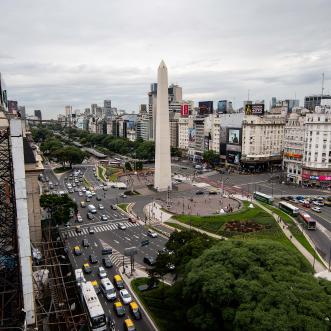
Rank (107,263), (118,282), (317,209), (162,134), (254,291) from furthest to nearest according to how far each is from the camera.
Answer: (162,134), (317,209), (107,263), (118,282), (254,291)

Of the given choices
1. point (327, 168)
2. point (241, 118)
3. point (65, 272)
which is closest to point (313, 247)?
point (65, 272)

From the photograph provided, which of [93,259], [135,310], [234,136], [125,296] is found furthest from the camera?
[234,136]

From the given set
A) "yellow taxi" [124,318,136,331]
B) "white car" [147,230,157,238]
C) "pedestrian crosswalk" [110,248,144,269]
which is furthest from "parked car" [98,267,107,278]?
"white car" [147,230,157,238]

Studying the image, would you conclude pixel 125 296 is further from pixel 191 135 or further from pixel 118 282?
pixel 191 135

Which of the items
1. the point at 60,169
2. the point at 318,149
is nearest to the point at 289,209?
the point at 318,149

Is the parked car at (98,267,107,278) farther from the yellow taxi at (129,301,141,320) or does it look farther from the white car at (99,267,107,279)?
the yellow taxi at (129,301,141,320)

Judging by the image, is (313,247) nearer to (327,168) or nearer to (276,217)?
(276,217)

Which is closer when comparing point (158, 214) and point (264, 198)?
point (158, 214)
